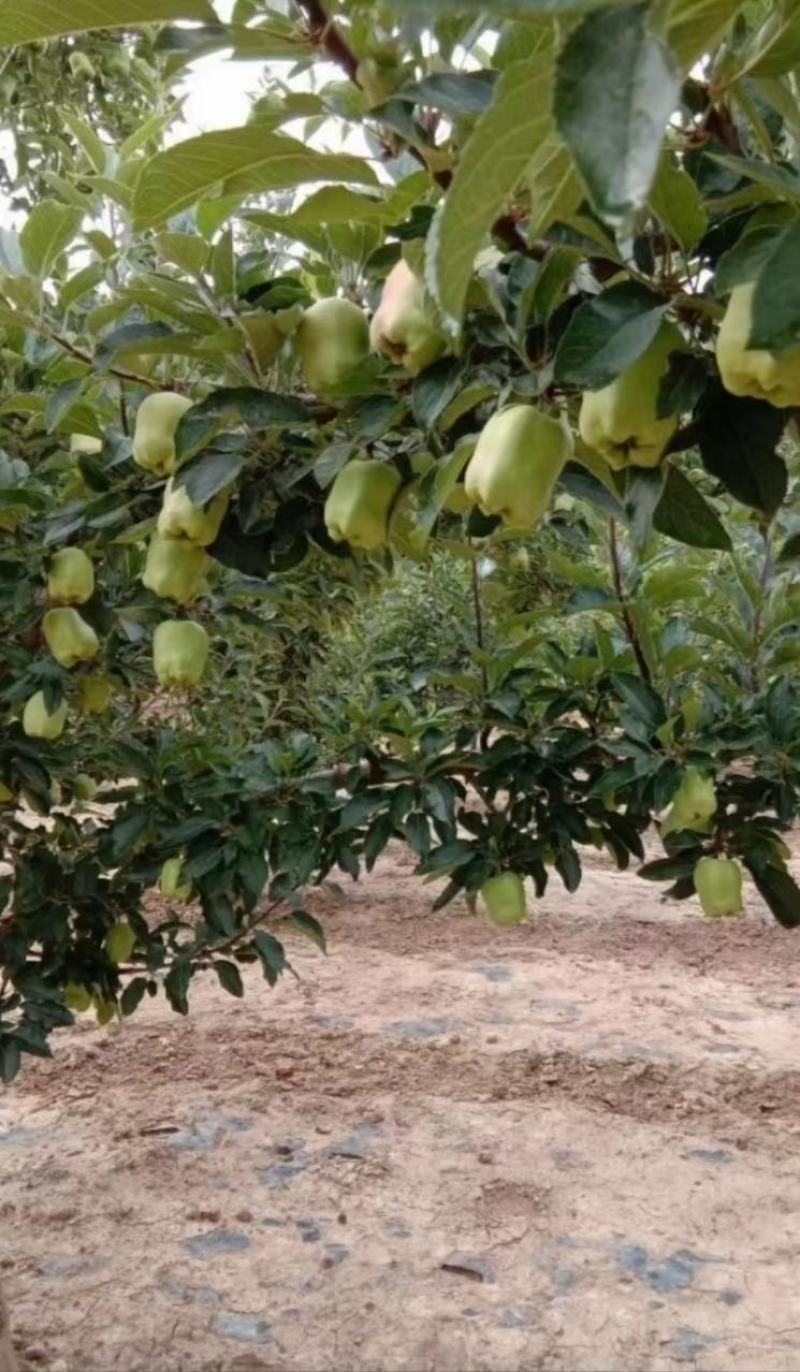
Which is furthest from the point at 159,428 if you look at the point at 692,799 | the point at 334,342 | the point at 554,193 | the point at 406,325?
the point at 692,799

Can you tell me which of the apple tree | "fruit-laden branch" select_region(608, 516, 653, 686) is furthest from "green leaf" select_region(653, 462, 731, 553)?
"fruit-laden branch" select_region(608, 516, 653, 686)

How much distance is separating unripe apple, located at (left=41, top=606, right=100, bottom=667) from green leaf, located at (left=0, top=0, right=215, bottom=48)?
87 centimetres

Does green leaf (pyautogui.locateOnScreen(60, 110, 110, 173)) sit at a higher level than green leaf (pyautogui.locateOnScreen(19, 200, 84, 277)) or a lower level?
higher

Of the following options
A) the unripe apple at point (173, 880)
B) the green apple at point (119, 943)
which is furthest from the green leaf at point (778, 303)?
the green apple at point (119, 943)

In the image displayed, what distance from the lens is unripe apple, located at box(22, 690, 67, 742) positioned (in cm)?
155

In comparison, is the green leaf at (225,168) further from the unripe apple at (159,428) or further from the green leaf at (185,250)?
the unripe apple at (159,428)

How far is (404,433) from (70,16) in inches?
18.1

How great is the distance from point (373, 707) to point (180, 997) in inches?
21.7

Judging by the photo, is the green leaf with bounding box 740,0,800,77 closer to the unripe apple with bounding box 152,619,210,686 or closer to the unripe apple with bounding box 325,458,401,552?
the unripe apple with bounding box 325,458,401,552

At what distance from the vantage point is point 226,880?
172 centimetres

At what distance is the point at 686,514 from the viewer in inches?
32.5

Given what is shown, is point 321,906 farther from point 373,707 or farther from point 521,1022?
point 373,707

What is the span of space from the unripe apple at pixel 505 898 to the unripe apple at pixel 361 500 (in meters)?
0.80

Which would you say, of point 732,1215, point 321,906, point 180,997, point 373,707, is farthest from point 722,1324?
point 321,906
